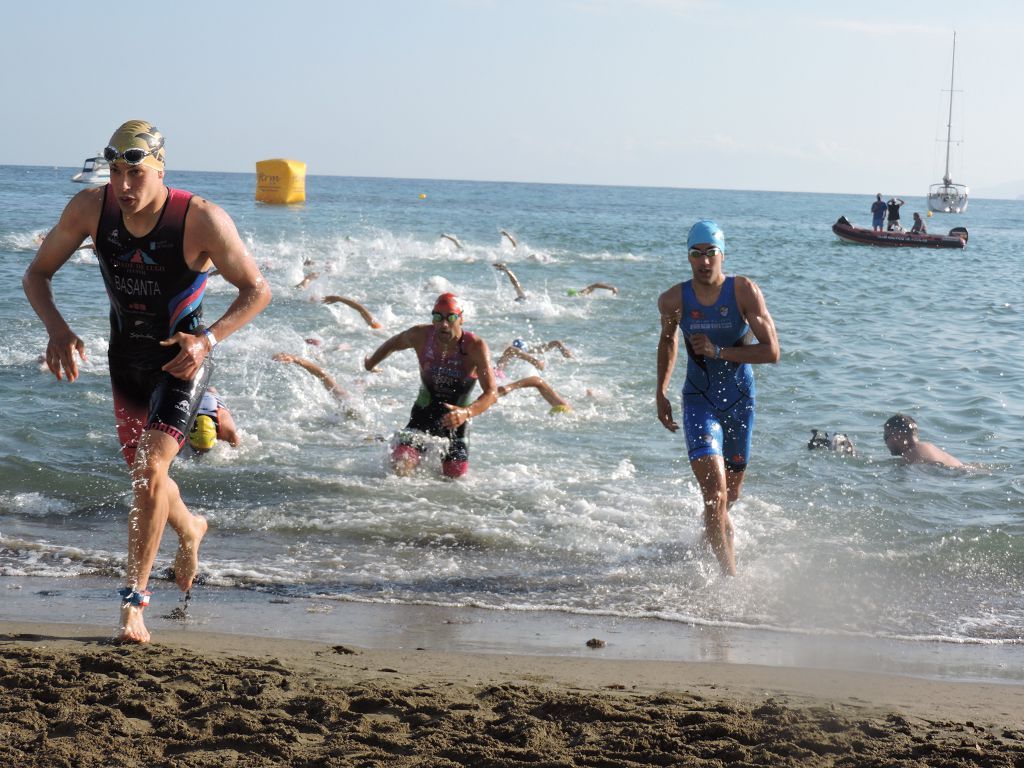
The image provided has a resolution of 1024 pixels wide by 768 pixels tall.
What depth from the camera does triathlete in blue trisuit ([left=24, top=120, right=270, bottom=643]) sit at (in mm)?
4363

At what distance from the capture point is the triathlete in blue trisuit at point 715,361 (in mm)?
6090

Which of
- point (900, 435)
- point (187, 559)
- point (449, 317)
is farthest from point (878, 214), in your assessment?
point (187, 559)

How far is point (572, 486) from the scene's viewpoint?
28.3 feet

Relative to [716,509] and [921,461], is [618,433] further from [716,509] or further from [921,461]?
[716,509]

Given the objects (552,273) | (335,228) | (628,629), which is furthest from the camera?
(335,228)

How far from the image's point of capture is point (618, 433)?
35.2 feet

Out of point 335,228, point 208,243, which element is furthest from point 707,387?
point 335,228

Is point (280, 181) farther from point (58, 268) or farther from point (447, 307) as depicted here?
point (58, 268)

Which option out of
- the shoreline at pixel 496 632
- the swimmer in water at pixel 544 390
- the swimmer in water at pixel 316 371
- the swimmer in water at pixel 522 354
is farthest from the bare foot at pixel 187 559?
the swimmer in water at pixel 522 354

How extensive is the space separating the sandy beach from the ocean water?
1.31 metres

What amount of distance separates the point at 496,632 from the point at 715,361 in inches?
80.8

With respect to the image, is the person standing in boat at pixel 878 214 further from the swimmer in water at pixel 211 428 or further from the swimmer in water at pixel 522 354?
the swimmer in water at pixel 211 428

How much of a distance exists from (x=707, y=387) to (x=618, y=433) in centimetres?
447

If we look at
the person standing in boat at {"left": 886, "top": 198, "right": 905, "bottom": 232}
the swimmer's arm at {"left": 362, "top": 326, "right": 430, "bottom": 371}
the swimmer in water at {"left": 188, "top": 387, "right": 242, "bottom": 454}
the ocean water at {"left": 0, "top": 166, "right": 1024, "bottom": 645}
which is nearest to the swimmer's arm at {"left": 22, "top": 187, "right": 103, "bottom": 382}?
the ocean water at {"left": 0, "top": 166, "right": 1024, "bottom": 645}
